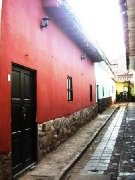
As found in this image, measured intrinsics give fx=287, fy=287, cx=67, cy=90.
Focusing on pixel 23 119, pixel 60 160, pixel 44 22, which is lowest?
pixel 60 160

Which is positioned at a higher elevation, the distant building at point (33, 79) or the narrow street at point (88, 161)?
the distant building at point (33, 79)

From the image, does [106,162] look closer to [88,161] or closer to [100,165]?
[100,165]

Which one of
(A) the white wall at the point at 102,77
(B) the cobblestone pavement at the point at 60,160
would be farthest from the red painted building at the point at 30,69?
(A) the white wall at the point at 102,77

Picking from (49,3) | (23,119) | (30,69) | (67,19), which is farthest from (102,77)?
(23,119)

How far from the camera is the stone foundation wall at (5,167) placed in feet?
17.3

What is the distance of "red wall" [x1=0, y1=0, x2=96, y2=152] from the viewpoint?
18.1ft

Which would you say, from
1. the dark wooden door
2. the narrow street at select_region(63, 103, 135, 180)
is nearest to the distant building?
the dark wooden door

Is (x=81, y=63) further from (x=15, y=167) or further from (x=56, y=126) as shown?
(x=15, y=167)

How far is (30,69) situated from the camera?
6.92 meters

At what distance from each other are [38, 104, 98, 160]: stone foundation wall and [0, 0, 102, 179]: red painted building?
21 cm

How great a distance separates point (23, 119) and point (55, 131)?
2515 millimetres

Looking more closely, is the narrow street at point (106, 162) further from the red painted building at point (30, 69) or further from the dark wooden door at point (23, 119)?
the red painted building at point (30, 69)

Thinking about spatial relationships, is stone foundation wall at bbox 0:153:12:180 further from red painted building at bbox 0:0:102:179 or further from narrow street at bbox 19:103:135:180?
Answer: narrow street at bbox 19:103:135:180

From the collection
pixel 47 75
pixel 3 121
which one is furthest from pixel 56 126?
pixel 3 121
